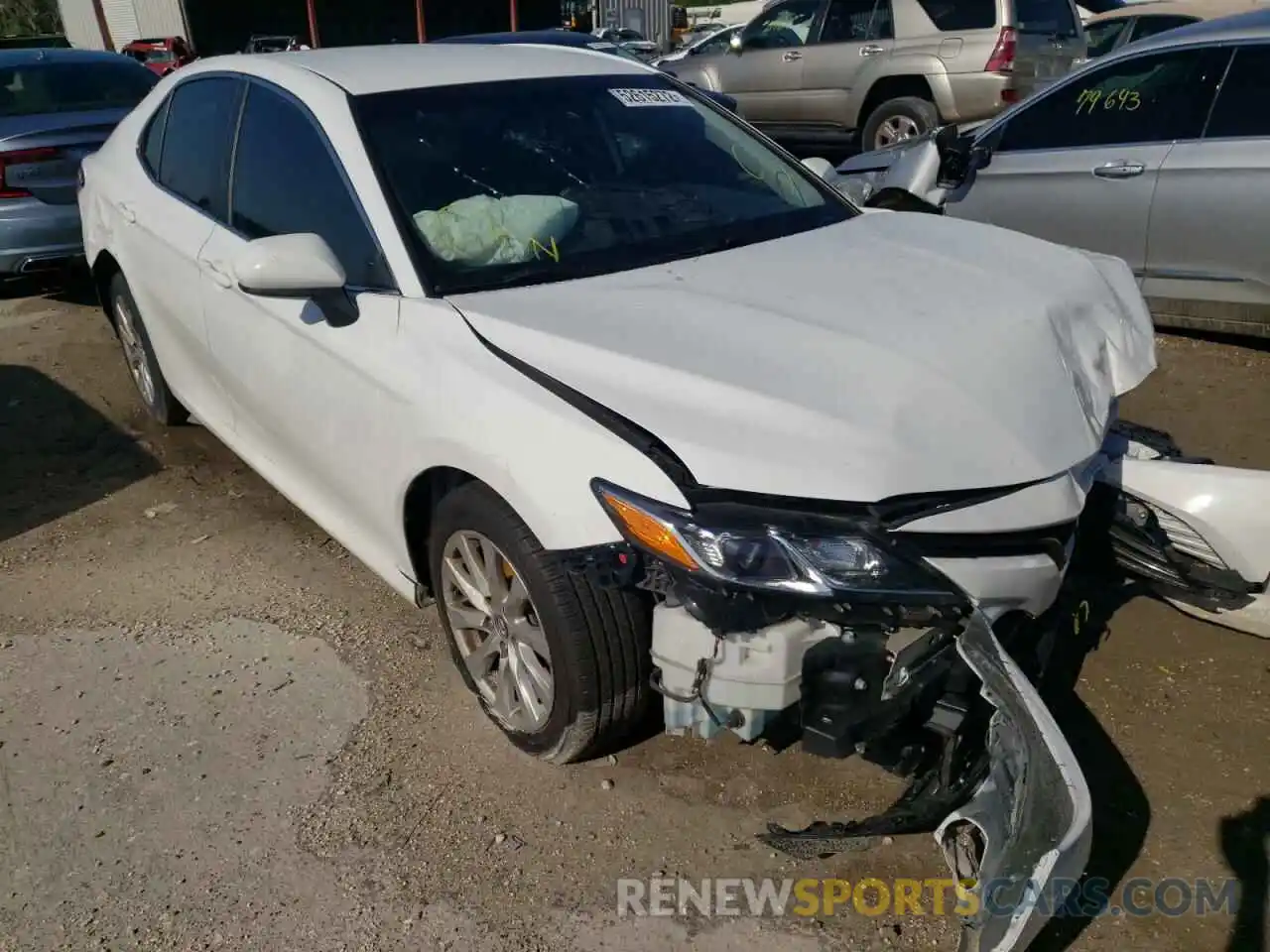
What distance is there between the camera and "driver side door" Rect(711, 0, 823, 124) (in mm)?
10164

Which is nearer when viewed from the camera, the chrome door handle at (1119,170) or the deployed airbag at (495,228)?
the deployed airbag at (495,228)

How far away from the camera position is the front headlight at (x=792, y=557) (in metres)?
2.06

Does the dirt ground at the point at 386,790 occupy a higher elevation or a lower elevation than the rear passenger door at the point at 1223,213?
lower

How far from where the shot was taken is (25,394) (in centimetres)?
545

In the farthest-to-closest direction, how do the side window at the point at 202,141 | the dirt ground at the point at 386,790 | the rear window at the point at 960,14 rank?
the rear window at the point at 960,14
the side window at the point at 202,141
the dirt ground at the point at 386,790

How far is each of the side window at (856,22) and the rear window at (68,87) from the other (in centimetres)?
607

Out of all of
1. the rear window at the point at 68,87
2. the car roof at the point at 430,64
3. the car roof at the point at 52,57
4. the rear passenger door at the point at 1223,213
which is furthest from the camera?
the car roof at the point at 52,57

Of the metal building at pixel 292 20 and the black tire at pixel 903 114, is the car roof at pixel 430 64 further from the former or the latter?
the metal building at pixel 292 20

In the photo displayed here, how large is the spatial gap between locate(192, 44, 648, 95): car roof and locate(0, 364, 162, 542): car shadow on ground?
1846 millimetres

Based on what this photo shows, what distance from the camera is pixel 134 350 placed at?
4.79m

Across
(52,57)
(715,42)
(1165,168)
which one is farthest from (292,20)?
(1165,168)

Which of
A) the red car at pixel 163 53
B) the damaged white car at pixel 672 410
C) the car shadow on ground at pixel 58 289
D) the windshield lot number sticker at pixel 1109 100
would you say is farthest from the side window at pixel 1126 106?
the red car at pixel 163 53

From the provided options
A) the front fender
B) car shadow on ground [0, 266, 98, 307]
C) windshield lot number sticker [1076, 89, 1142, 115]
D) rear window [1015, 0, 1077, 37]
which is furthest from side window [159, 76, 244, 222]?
rear window [1015, 0, 1077, 37]

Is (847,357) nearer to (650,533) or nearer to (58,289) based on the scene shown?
(650,533)
